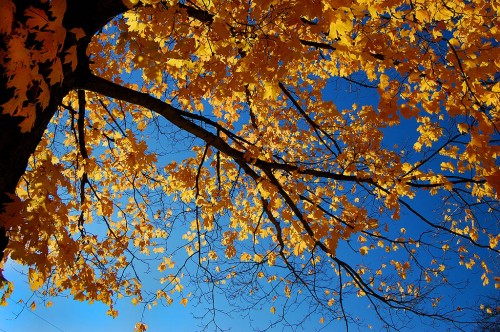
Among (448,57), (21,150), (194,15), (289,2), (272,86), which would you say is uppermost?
(448,57)

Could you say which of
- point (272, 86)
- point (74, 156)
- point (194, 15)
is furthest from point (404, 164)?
point (74, 156)

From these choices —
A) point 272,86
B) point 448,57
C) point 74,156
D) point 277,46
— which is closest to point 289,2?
point 277,46

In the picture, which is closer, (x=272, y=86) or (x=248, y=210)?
(x=272, y=86)

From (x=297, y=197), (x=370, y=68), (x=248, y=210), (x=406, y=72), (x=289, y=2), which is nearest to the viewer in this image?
(x=289, y=2)

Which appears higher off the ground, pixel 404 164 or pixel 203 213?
pixel 404 164

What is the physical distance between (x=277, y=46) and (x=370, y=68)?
204cm

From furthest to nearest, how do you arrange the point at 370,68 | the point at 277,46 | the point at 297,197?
the point at 297,197, the point at 370,68, the point at 277,46

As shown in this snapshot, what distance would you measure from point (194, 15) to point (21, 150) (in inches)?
93.0

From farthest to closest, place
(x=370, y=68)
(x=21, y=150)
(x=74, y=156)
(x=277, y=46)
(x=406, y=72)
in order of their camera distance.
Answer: (x=74, y=156) < (x=370, y=68) < (x=406, y=72) < (x=277, y=46) < (x=21, y=150)

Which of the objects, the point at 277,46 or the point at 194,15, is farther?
the point at 194,15

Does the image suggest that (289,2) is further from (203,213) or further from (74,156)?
(74,156)

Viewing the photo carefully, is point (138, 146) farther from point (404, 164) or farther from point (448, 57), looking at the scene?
point (448, 57)

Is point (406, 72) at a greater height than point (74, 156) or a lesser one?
greater

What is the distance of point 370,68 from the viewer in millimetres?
4773
